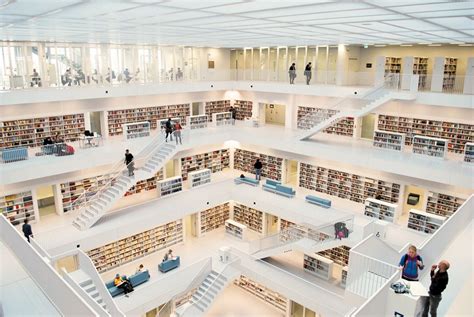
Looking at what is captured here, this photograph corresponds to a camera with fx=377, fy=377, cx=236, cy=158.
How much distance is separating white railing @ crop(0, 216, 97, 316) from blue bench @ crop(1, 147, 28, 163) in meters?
5.88

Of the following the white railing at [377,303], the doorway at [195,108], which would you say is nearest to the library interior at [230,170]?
the doorway at [195,108]

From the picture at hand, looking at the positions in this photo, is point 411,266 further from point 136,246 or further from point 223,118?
point 223,118

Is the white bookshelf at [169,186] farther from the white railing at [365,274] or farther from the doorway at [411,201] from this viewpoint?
the white railing at [365,274]

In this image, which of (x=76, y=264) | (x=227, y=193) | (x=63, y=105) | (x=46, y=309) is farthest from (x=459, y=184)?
(x=63, y=105)

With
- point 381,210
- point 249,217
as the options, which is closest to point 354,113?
point 381,210

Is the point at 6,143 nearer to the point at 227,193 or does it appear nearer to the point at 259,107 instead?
the point at 227,193

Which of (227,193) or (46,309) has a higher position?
(46,309)

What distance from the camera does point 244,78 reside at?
74.0ft

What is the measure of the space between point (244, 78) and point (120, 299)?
46.6 feet

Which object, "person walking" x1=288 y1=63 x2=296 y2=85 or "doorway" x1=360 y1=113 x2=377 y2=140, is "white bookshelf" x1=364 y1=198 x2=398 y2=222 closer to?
"doorway" x1=360 y1=113 x2=377 y2=140

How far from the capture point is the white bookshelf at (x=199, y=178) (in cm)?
1847

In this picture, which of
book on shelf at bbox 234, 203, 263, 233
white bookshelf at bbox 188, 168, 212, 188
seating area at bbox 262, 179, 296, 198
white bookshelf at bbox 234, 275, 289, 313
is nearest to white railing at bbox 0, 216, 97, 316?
white bookshelf at bbox 188, 168, 212, 188

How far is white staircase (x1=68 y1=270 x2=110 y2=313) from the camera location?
1193 cm

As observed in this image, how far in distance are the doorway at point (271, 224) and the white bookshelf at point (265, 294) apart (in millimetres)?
2741
